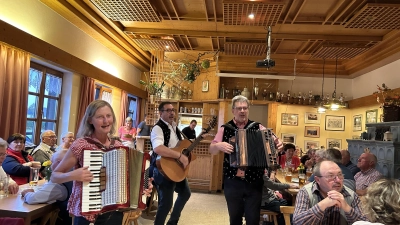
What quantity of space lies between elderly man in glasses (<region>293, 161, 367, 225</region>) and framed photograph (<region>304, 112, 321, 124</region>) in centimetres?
758

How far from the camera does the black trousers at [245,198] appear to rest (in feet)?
9.24

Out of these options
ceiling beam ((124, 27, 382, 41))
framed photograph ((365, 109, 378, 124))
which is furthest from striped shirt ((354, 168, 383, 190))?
framed photograph ((365, 109, 378, 124))

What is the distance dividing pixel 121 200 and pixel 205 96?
7663mm

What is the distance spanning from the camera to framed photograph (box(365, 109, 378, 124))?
7.93 metres

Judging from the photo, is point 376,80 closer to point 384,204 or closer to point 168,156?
point 168,156

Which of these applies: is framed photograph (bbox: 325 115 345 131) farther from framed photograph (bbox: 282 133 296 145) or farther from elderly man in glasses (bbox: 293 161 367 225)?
elderly man in glasses (bbox: 293 161 367 225)

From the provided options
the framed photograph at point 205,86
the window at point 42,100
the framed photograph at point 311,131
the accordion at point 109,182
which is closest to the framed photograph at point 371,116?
the framed photograph at point 311,131

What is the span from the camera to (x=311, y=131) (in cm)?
960

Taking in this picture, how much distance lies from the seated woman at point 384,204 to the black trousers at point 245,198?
4.15 ft

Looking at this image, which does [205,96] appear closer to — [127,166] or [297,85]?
[297,85]

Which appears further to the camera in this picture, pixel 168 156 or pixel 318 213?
pixel 168 156

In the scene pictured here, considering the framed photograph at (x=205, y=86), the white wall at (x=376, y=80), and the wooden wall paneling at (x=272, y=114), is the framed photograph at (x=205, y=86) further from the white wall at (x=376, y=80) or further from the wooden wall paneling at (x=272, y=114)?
the white wall at (x=376, y=80)

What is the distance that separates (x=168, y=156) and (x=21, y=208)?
1500mm

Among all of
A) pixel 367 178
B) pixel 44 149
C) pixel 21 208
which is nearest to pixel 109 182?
pixel 21 208
